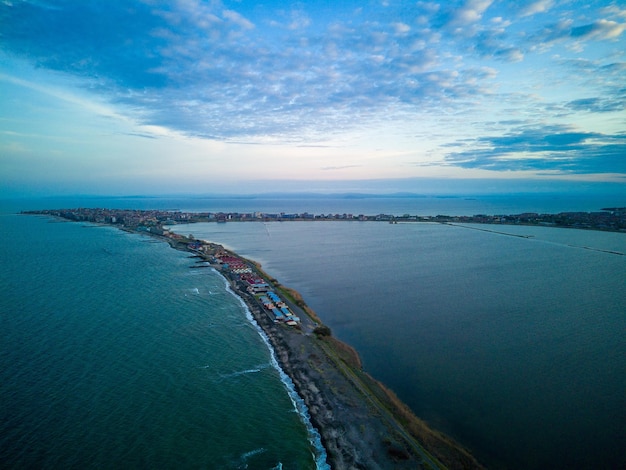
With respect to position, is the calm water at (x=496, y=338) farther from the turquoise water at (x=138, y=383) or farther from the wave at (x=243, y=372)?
the turquoise water at (x=138, y=383)

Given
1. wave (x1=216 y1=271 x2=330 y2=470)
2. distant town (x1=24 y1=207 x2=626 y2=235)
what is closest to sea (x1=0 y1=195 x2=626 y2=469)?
wave (x1=216 y1=271 x2=330 y2=470)

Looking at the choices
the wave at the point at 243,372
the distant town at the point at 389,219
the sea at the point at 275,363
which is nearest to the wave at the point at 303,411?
the sea at the point at 275,363

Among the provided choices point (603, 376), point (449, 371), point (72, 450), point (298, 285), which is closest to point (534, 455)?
A: point (449, 371)

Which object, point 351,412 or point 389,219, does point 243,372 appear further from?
point 389,219

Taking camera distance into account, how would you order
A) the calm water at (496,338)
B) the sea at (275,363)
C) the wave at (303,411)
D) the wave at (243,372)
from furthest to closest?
the wave at (243,372) < the calm water at (496,338) < the sea at (275,363) < the wave at (303,411)

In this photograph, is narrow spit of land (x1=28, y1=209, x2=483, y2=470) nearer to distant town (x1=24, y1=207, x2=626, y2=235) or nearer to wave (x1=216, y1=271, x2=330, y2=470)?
wave (x1=216, y1=271, x2=330, y2=470)

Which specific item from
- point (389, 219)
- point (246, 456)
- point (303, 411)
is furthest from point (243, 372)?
point (389, 219)

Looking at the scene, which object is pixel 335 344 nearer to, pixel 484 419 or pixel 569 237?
pixel 484 419
